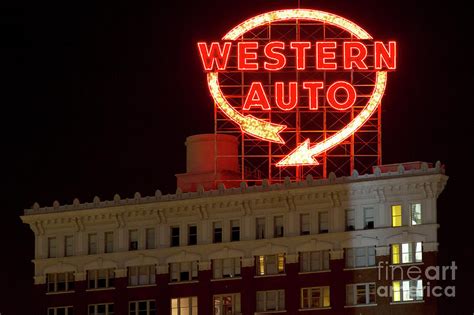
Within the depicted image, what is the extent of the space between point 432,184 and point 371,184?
5785mm

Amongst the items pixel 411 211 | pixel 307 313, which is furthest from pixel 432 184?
pixel 307 313

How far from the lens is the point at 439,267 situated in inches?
7726

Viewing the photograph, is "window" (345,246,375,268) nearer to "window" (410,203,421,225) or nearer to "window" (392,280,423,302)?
"window" (392,280,423,302)

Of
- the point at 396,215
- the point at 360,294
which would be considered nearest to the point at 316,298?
the point at 360,294

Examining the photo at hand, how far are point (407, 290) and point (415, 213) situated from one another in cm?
679

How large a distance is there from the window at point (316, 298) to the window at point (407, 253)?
6956 mm

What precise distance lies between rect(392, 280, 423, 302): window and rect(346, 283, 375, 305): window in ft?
7.00

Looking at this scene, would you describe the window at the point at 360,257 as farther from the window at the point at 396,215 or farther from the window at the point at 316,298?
the window at the point at 316,298

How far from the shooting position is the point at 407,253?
19638 centimetres

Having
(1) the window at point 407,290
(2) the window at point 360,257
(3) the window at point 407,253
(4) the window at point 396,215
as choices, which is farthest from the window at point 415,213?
(1) the window at point 407,290

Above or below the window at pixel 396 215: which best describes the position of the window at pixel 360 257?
below

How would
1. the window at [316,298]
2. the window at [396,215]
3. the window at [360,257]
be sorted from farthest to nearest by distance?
the window at [316,298] < the window at [360,257] < the window at [396,215]

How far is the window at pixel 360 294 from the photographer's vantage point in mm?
196750

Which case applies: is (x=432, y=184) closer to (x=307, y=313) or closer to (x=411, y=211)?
(x=411, y=211)
